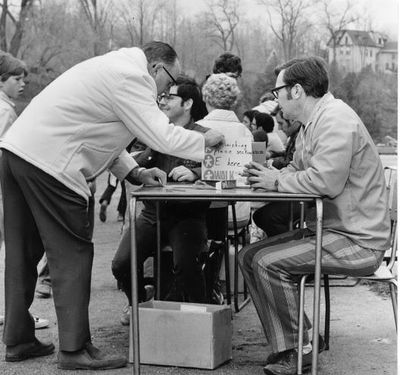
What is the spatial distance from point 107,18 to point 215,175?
714 inches

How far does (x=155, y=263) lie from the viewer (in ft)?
16.7

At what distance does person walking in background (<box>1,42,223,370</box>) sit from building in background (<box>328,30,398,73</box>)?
59.8 ft

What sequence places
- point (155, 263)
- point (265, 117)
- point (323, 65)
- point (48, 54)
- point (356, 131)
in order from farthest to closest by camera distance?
point (48, 54) < point (265, 117) < point (155, 263) < point (323, 65) < point (356, 131)

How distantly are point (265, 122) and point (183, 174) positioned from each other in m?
3.08

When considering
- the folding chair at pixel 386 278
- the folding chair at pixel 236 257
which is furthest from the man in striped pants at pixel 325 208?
the folding chair at pixel 236 257

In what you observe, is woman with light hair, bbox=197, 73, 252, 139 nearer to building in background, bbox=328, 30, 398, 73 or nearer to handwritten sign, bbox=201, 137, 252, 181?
handwritten sign, bbox=201, 137, 252, 181

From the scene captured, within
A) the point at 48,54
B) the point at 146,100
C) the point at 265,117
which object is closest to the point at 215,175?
the point at 146,100

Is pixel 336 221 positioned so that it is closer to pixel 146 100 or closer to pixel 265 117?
pixel 146 100

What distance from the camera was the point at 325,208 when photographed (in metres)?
4.05

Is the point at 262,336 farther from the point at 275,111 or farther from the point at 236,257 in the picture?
the point at 275,111

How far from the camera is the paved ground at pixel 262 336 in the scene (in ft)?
14.0

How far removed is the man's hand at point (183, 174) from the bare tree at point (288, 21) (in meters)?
18.9

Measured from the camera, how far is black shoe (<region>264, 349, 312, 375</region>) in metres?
4.07

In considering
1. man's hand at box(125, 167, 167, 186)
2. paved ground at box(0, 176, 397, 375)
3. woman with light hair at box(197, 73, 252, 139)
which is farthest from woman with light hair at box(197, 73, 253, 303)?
man's hand at box(125, 167, 167, 186)
